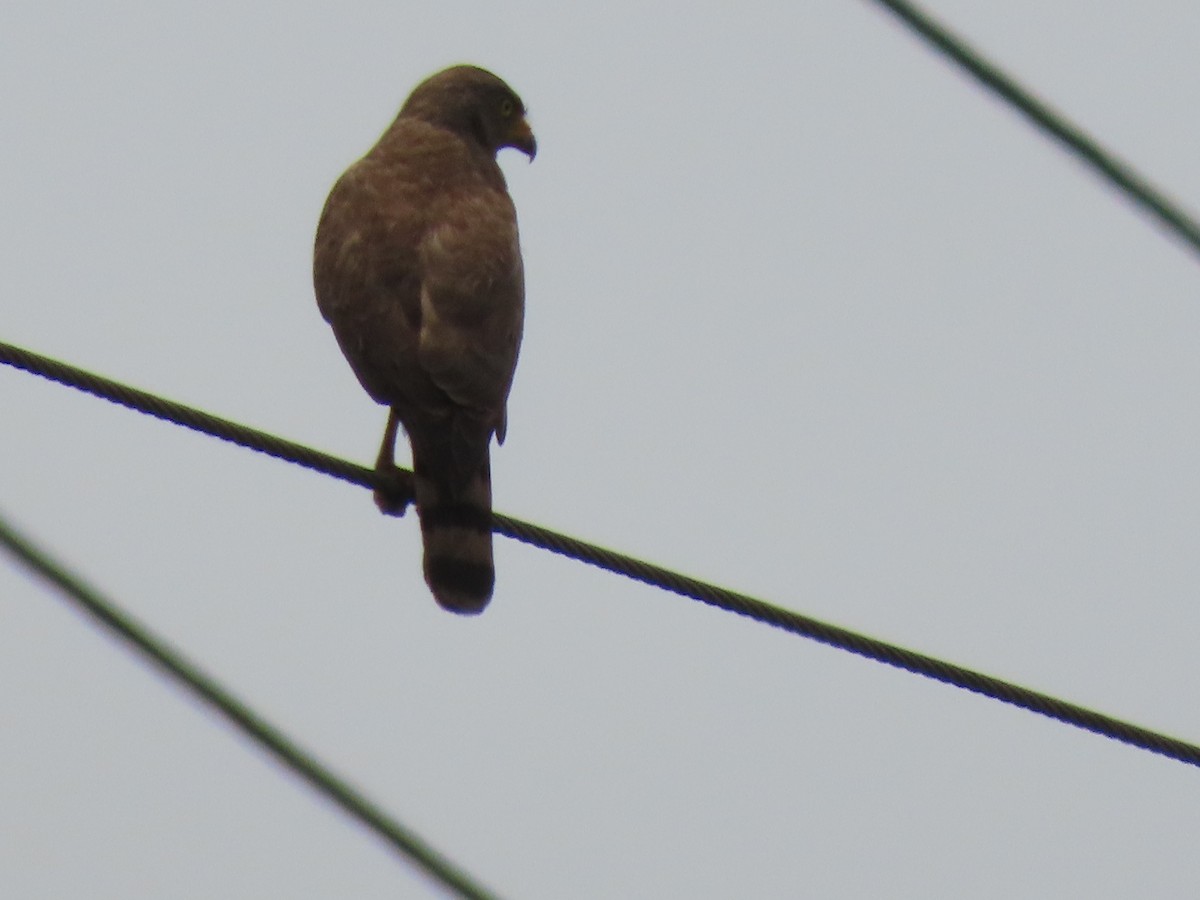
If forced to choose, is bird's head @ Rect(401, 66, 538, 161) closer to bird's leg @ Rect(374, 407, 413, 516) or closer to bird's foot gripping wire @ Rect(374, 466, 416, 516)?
bird's leg @ Rect(374, 407, 413, 516)

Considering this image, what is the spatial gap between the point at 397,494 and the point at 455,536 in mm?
201

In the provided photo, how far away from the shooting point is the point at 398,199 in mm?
5484

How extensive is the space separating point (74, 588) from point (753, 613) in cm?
123

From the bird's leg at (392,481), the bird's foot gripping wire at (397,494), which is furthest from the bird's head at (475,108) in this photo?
the bird's foot gripping wire at (397,494)

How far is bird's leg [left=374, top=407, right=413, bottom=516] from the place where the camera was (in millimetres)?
4895

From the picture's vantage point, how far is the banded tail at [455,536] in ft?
15.9

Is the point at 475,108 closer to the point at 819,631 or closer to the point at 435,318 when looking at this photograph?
the point at 435,318

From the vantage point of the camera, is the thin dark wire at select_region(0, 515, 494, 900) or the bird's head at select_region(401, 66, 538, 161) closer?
the thin dark wire at select_region(0, 515, 494, 900)

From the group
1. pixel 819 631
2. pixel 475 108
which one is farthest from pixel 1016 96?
pixel 475 108

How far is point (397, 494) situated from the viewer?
4.94 metres

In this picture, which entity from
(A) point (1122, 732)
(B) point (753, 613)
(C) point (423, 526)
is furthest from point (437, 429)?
(A) point (1122, 732)

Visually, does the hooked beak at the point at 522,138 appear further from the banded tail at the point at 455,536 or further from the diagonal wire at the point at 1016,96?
the diagonal wire at the point at 1016,96

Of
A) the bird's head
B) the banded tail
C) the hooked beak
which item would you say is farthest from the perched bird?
the hooked beak

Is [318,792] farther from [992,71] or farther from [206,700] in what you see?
[992,71]
